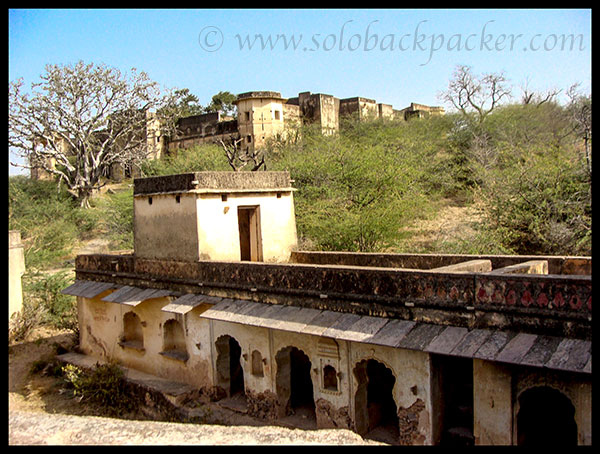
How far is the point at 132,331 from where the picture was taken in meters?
12.7

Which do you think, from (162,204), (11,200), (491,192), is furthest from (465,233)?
(11,200)

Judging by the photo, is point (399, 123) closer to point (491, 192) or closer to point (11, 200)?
point (491, 192)

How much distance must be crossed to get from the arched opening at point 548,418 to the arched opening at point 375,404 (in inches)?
74.2

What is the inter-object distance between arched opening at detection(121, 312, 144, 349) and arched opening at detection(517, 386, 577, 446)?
308 inches

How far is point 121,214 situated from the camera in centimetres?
2434

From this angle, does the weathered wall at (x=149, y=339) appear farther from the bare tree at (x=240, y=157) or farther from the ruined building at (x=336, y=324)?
the bare tree at (x=240, y=157)

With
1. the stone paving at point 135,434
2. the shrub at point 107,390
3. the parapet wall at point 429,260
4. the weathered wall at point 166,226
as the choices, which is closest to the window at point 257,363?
the weathered wall at point 166,226

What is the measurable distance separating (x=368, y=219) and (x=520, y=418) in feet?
31.1

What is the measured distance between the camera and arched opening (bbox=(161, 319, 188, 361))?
11.3m

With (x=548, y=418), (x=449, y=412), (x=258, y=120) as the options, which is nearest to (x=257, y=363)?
(x=449, y=412)

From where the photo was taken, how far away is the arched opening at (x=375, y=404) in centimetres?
816

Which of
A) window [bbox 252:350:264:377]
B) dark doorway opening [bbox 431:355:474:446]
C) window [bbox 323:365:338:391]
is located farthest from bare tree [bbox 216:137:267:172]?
dark doorway opening [bbox 431:355:474:446]

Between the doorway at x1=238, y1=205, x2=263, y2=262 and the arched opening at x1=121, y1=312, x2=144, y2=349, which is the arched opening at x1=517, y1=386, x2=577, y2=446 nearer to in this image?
the doorway at x1=238, y1=205, x2=263, y2=262

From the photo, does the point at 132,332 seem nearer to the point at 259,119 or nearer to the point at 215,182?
the point at 215,182
